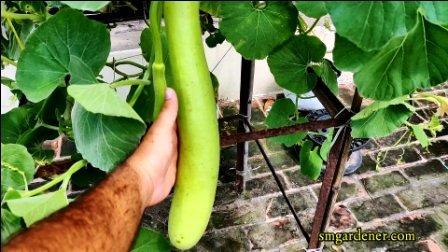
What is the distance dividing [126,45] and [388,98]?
147 centimetres

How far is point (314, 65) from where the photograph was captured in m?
1.10

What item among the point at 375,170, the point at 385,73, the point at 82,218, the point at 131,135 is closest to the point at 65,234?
the point at 82,218

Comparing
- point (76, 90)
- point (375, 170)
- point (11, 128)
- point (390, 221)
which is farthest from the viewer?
point (375, 170)

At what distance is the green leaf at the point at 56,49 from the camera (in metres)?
0.84

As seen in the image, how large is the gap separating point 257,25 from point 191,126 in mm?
314

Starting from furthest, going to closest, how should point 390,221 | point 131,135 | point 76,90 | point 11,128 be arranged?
point 390,221, point 11,128, point 131,135, point 76,90

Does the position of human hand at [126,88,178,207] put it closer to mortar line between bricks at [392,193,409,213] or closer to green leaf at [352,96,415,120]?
green leaf at [352,96,415,120]

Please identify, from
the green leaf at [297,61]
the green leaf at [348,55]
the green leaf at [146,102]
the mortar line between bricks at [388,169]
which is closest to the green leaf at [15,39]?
the green leaf at [146,102]

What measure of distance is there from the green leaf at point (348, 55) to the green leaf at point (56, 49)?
402 mm

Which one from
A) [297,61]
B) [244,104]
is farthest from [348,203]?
[297,61]

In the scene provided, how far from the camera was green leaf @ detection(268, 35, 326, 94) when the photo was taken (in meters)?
1.09

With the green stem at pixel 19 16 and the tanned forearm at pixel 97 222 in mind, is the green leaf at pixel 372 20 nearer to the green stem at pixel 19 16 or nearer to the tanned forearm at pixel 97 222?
the tanned forearm at pixel 97 222

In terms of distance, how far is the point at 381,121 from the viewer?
1104mm

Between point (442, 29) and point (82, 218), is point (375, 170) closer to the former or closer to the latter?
point (442, 29)
